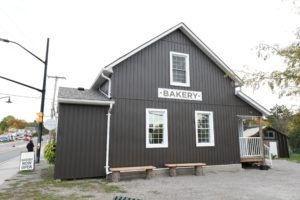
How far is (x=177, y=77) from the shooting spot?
41.3 feet

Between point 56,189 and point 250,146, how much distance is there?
11388 mm

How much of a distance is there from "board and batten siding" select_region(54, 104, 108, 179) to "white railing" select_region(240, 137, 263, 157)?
28.4 feet

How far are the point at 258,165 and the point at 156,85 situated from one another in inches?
329

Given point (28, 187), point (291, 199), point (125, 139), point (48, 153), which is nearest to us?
point (291, 199)

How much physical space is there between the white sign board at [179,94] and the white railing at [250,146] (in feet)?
13.5

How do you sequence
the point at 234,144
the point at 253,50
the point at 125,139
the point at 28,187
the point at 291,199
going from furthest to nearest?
the point at 234,144, the point at 125,139, the point at 28,187, the point at 291,199, the point at 253,50

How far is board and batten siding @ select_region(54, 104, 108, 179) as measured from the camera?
9.36 m

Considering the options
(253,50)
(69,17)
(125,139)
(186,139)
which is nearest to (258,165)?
(186,139)

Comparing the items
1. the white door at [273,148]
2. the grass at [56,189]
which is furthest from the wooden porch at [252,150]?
the white door at [273,148]

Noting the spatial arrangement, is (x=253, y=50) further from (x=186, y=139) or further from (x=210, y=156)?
(x=210, y=156)

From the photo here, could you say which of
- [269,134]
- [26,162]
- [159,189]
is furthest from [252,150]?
[269,134]

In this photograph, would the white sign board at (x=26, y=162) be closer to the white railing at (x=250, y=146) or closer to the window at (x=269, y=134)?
the white railing at (x=250, y=146)

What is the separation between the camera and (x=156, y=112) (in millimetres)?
11672

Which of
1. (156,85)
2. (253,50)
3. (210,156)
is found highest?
(156,85)
